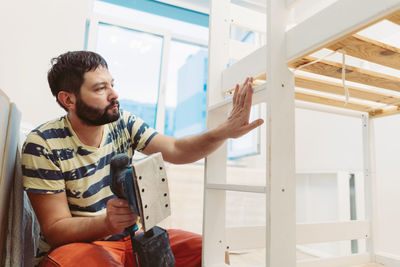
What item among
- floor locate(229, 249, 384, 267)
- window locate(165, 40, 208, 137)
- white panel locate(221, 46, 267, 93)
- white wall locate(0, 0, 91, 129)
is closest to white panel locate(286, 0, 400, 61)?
white panel locate(221, 46, 267, 93)

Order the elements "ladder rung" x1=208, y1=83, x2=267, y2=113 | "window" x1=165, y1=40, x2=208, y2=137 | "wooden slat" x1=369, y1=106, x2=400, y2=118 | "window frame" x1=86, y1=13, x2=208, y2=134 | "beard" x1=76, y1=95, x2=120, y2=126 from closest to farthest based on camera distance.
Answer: "ladder rung" x1=208, y1=83, x2=267, y2=113
"beard" x1=76, y1=95, x2=120, y2=126
"wooden slat" x1=369, y1=106, x2=400, y2=118
"window frame" x1=86, y1=13, x2=208, y2=134
"window" x1=165, y1=40, x2=208, y2=137

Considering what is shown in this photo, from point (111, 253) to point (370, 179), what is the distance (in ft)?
3.80

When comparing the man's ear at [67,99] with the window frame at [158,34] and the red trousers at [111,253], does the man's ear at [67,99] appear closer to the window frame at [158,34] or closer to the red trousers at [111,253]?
the red trousers at [111,253]

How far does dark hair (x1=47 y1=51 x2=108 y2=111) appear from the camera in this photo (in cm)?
99

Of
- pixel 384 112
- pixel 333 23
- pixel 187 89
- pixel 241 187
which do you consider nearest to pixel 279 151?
pixel 241 187

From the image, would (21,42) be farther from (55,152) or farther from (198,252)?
(198,252)

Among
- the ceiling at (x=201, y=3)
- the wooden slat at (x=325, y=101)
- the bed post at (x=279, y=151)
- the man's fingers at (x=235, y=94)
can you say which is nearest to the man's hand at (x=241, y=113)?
the man's fingers at (x=235, y=94)

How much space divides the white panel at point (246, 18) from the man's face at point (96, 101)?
1.75 ft

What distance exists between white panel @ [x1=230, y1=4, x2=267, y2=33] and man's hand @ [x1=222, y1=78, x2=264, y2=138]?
1.32 ft

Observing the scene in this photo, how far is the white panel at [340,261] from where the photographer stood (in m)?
1.12

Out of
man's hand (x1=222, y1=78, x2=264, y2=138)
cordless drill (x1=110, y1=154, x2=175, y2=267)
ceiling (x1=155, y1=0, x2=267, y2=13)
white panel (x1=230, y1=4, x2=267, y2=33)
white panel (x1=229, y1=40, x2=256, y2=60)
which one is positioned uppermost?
ceiling (x1=155, y1=0, x2=267, y2=13)

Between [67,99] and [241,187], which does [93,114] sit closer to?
[67,99]

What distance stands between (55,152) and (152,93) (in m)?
1.57

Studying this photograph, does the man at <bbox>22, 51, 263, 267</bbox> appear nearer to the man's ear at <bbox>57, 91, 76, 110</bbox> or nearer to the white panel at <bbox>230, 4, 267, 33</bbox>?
the man's ear at <bbox>57, 91, 76, 110</bbox>
